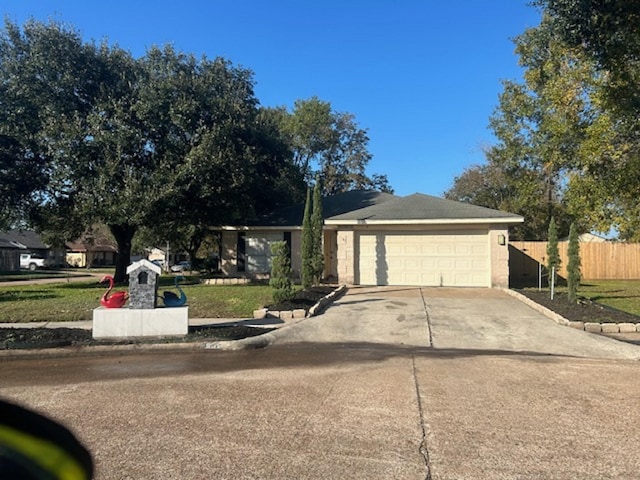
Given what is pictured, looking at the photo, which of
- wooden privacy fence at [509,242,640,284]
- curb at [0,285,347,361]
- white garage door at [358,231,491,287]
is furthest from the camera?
wooden privacy fence at [509,242,640,284]

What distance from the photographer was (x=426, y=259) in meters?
17.5

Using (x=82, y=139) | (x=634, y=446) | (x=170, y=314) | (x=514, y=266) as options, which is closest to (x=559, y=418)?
(x=634, y=446)

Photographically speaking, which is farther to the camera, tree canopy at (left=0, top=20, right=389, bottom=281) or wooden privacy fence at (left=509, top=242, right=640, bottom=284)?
wooden privacy fence at (left=509, top=242, right=640, bottom=284)

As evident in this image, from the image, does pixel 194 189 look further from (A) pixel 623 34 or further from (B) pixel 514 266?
(B) pixel 514 266

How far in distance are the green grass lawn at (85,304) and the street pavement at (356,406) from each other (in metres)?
3.26

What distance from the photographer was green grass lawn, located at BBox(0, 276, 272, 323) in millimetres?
11069

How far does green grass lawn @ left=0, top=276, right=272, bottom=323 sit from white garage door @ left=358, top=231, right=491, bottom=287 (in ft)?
14.4

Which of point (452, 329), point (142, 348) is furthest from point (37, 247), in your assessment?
point (452, 329)

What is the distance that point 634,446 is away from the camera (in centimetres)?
388

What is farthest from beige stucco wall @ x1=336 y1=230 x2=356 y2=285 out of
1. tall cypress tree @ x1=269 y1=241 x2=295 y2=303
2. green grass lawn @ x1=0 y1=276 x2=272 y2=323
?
tall cypress tree @ x1=269 y1=241 x2=295 y2=303

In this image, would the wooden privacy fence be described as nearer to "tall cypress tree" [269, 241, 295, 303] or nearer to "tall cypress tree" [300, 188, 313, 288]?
"tall cypress tree" [300, 188, 313, 288]

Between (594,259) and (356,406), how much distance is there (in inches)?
905

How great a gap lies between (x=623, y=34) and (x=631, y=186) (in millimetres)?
3549

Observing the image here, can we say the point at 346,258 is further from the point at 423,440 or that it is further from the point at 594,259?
the point at 594,259
